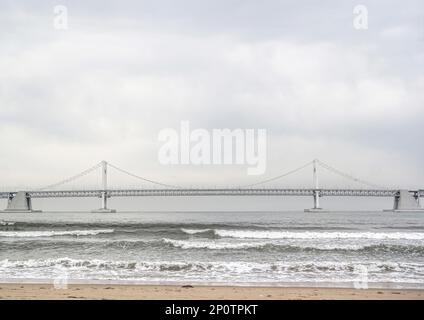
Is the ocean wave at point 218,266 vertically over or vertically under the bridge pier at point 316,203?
over

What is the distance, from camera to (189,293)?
8719 mm

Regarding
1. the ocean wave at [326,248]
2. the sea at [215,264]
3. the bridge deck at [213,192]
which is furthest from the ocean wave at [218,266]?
the bridge deck at [213,192]

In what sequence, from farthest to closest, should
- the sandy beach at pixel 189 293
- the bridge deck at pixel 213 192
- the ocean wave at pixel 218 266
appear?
the bridge deck at pixel 213 192 → the ocean wave at pixel 218 266 → the sandy beach at pixel 189 293

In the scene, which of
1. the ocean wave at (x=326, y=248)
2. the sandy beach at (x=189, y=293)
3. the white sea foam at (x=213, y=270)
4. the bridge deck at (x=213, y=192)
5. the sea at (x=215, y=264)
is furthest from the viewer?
the bridge deck at (x=213, y=192)

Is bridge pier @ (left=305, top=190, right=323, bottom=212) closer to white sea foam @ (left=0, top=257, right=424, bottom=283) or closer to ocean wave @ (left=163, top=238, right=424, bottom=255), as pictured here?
ocean wave @ (left=163, top=238, right=424, bottom=255)

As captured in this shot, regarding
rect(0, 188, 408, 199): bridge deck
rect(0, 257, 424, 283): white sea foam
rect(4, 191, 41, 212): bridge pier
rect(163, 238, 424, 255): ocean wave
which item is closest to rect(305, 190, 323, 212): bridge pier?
rect(0, 188, 408, 199): bridge deck

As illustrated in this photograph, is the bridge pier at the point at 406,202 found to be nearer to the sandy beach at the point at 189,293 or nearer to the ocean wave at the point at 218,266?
the ocean wave at the point at 218,266

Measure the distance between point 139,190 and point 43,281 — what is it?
67.1m

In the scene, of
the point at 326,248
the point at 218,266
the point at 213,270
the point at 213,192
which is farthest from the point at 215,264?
the point at 213,192

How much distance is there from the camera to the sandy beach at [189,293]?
8195 millimetres

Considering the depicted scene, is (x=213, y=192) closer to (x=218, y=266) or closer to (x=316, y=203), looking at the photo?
(x=316, y=203)

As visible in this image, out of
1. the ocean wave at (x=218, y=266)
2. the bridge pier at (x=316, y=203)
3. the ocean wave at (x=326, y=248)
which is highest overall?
the ocean wave at (x=218, y=266)

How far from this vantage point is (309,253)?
53.9ft
